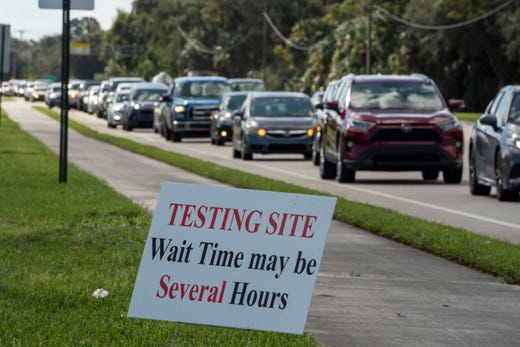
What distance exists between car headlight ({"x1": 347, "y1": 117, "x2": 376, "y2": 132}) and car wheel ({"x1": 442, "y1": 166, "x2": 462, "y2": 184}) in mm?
1641

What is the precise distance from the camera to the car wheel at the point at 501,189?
68.9ft

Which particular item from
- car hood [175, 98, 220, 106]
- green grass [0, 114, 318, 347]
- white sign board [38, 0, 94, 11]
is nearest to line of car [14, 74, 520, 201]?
green grass [0, 114, 318, 347]

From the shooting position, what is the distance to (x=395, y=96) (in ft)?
85.7

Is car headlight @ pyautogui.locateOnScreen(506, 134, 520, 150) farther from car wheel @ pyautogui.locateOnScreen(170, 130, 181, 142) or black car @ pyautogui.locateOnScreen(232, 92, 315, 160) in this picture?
car wheel @ pyautogui.locateOnScreen(170, 130, 181, 142)

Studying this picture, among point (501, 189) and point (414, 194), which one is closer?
point (501, 189)

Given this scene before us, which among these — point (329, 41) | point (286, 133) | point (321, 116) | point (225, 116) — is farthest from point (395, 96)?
point (329, 41)

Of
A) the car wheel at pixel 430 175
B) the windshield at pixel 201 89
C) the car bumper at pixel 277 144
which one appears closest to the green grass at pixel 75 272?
the car wheel at pixel 430 175

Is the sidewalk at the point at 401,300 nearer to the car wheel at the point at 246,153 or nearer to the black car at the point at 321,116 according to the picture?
the black car at the point at 321,116

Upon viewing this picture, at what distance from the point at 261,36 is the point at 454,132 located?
98215mm

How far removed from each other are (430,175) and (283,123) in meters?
7.35

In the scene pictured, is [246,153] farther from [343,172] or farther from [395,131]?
[395,131]

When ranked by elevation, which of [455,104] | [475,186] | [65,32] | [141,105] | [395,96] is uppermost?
[65,32]

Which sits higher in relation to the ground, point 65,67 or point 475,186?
point 65,67

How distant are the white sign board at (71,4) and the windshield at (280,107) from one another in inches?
586
